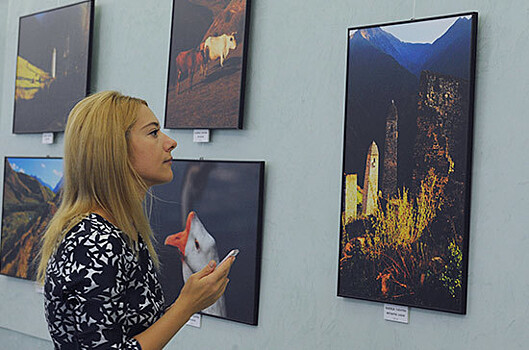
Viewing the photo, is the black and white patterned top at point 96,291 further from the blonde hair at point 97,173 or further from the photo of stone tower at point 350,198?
the photo of stone tower at point 350,198

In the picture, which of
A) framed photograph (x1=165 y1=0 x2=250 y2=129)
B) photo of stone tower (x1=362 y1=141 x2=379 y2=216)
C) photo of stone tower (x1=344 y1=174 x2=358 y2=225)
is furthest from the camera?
framed photograph (x1=165 y1=0 x2=250 y2=129)

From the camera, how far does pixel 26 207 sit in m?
7.26

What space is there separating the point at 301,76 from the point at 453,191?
4.71 feet

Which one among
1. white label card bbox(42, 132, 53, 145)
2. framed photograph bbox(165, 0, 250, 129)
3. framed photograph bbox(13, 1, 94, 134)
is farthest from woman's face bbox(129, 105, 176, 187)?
white label card bbox(42, 132, 53, 145)

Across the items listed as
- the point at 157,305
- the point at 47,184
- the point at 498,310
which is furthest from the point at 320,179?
the point at 47,184

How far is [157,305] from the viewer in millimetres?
3090

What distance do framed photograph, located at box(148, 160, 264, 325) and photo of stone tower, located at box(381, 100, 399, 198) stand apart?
105 centimetres


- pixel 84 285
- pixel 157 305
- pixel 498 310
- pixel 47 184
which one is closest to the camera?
pixel 84 285

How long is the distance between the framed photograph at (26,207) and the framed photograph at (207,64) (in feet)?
5.63

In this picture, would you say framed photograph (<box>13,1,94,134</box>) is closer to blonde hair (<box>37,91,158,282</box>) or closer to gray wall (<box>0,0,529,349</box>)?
gray wall (<box>0,0,529,349</box>)

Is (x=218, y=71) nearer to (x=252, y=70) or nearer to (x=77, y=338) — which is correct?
(x=252, y=70)

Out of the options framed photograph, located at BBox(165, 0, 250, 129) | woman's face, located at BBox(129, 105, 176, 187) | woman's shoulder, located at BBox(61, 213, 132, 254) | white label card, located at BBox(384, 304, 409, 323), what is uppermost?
framed photograph, located at BBox(165, 0, 250, 129)

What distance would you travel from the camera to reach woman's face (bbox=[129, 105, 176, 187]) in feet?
10.4

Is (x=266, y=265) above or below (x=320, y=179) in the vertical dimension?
below
